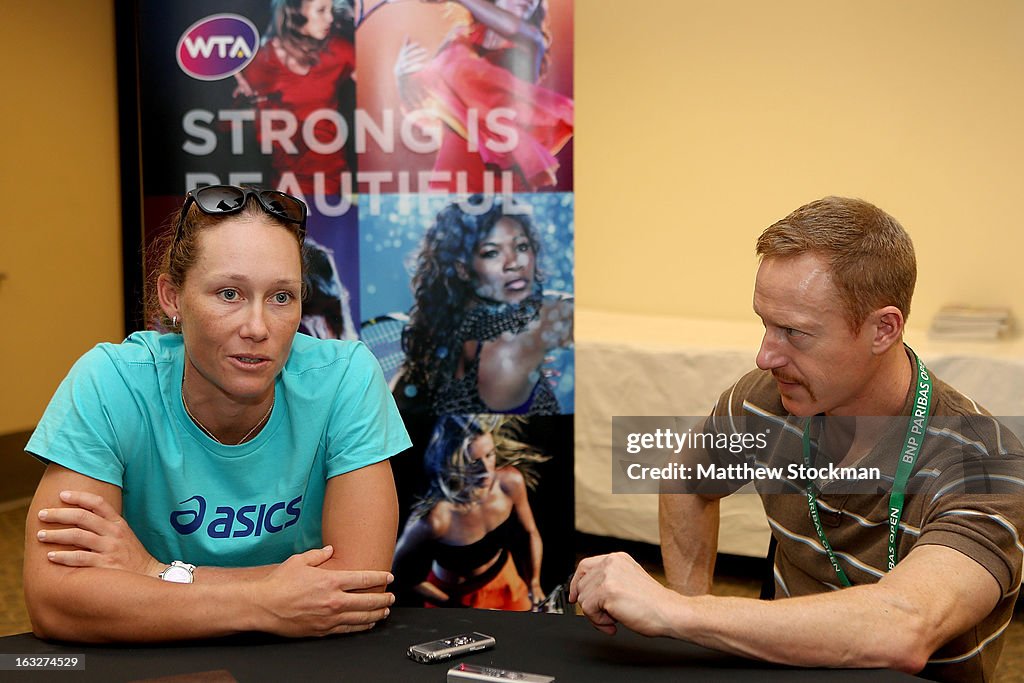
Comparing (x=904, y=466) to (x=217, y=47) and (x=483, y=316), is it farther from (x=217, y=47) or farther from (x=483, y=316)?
(x=217, y=47)

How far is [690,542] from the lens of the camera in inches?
74.8

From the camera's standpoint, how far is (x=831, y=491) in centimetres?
162

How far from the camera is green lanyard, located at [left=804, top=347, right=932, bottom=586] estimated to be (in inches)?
59.4

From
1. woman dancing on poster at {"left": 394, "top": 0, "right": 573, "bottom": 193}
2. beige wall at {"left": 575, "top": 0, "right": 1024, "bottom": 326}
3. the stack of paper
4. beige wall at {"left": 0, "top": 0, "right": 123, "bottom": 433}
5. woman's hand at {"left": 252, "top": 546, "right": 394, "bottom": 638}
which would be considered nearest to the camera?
woman's hand at {"left": 252, "top": 546, "right": 394, "bottom": 638}

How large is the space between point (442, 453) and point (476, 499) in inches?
6.2

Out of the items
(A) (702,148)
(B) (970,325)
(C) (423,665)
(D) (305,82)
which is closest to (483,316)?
(D) (305,82)

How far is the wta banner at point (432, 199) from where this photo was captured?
8.87ft

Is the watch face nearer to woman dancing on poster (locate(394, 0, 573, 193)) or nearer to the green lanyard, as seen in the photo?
the green lanyard

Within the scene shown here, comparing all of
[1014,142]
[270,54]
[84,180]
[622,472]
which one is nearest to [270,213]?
[270,54]

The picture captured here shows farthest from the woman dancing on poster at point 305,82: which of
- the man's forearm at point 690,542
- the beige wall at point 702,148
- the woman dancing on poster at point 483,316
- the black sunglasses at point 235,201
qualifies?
the beige wall at point 702,148

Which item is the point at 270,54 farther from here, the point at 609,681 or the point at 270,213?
the point at 609,681

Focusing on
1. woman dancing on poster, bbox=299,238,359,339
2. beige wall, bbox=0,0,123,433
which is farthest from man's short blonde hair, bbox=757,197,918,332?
beige wall, bbox=0,0,123,433

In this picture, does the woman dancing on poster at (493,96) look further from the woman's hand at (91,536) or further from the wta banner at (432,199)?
the woman's hand at (91,536)

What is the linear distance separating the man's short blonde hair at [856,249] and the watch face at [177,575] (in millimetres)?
1022
